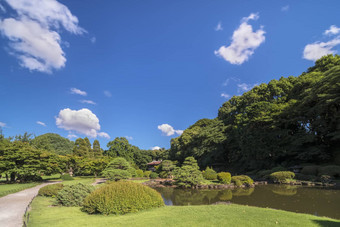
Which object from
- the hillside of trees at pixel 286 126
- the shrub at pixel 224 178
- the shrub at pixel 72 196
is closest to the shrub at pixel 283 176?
the hillside of trees at pixel 286 126

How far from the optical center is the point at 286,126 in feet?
77.7

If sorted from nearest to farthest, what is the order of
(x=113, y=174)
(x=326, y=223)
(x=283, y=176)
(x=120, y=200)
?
1. (x=326, y=223)
2. (x=120, y=200)
3. (x=283, y=176)
4. (x=113, y=174)

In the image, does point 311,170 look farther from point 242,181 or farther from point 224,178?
point 224,178

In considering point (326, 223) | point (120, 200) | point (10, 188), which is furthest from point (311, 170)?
point (10, 188)

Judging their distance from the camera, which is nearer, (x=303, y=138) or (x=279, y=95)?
(x=303, y=138)

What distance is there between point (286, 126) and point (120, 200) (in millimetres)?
24238

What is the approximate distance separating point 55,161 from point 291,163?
28.6m

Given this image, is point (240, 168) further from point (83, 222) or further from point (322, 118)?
Answer: point (83, 222)

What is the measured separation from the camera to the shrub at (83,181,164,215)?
21.6ft

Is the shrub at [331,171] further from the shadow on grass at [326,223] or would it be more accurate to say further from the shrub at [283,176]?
the shadow on grass at [326,223]

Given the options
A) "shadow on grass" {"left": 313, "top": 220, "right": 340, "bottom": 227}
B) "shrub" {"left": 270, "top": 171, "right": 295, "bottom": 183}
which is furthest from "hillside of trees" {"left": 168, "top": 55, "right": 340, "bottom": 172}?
"shadow on grass" {"left": 313, "top": 220, "right": 340, "bottom": 227}

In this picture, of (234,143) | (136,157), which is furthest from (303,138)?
(136,157)

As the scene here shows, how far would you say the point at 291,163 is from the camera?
74.8 ft

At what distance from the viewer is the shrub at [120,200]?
6.58 metres
